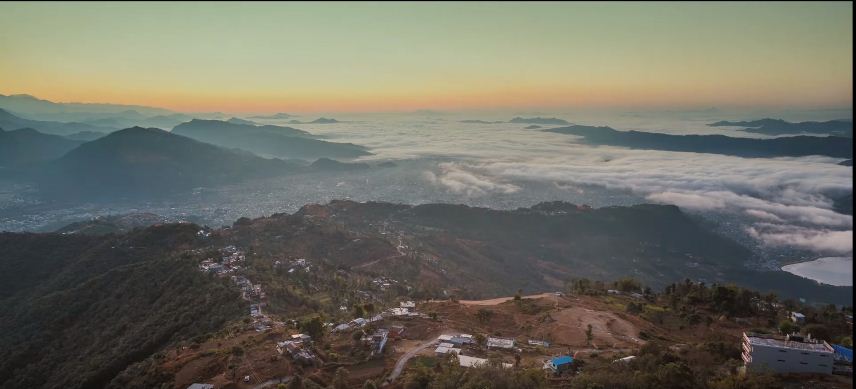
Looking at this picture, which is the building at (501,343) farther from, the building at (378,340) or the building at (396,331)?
the building at (378,340)

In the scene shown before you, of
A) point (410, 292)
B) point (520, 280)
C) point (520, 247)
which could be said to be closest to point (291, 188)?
point (520, 247)

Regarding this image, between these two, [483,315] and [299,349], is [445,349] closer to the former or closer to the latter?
[299,349]

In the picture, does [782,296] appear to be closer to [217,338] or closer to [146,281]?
[217,338]

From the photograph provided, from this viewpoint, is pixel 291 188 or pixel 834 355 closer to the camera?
pixel 834 355

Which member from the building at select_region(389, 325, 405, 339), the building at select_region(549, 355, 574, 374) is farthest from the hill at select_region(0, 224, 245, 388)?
the building at select_region(549, 355, 574, 374)

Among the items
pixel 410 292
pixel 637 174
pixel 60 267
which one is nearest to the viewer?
pixel 410 292

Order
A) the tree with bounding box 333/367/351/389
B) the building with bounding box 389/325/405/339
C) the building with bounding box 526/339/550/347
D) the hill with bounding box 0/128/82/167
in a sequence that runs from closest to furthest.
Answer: the tree with bounding box 333/367/351/389 → the building with bounding box 526/339/550/347 → the building with bounding box 389/325/405/339 → the hill with bounding box 0/128/82/167

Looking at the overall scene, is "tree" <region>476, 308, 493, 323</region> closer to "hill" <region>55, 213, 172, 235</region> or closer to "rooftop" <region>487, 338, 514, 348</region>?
"rooftop" <region>487, 338, 514, 348</region>

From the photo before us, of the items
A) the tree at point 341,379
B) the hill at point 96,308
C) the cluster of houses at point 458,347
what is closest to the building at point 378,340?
the cluster of houses at point 458,347
